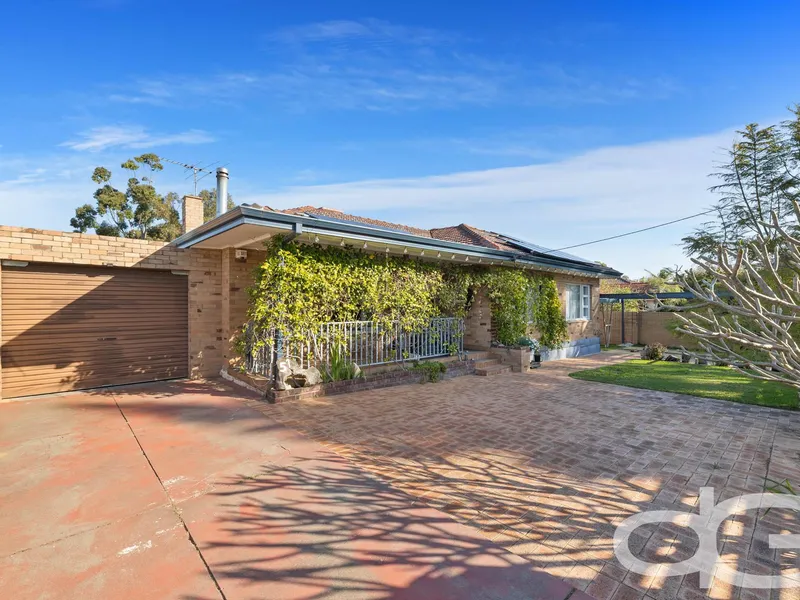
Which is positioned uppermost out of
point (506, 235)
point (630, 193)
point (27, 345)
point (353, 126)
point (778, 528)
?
point (353, 126)

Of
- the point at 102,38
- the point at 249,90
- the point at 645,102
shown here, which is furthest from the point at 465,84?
the point at 102,38

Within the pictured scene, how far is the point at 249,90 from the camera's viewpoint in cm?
1064

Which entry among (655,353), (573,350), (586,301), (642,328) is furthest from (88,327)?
(642,328)

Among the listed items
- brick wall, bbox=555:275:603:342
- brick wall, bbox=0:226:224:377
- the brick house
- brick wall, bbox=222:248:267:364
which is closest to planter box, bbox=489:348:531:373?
the brick house

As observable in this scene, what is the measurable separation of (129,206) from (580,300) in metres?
31.4

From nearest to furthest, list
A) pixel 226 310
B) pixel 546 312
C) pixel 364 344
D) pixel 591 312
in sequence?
pixel 364 344 < pixel 226 310 < pixel 546 312 < pixel 591 312

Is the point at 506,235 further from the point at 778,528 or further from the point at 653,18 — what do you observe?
the point at 778,528

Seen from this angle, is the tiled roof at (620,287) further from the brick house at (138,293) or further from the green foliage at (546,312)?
the brick house at (138,293)

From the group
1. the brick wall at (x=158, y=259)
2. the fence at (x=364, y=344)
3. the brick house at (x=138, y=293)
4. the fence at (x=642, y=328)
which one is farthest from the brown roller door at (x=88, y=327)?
the fence at (x=642, y=328)

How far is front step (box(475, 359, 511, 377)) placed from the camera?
34.0 feet

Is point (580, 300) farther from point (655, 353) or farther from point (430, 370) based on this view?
point (430, 370)

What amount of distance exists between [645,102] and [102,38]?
14.1 metres

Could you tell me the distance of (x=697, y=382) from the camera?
956cm

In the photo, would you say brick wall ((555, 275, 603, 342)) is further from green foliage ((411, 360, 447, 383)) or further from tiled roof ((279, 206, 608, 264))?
green foliage ((411, 360, 447, 383))
